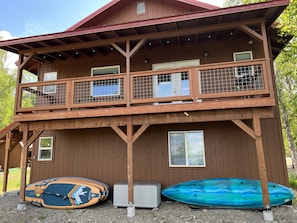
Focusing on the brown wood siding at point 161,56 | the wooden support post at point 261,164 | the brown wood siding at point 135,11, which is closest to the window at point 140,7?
the brown wood siding at point 135,11

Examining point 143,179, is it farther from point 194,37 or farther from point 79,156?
point 194,37

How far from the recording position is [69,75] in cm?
931

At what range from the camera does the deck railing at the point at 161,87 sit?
597 centimetres

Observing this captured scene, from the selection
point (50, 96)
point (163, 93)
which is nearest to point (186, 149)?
point (163, 93)

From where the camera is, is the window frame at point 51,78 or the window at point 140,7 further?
the window frame at point 51,78

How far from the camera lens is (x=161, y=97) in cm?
655

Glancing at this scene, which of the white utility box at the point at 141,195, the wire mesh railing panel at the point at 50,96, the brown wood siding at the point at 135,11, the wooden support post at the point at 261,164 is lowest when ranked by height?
the white utility box at the point at 141,195

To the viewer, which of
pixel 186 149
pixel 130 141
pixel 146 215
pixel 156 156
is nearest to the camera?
pixel 146 215

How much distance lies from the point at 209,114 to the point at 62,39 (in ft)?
17.6

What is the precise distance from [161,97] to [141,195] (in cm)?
314

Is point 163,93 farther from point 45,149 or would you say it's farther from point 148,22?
point 45,149

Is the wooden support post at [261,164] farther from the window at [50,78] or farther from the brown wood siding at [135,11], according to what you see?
the window at [50,78]

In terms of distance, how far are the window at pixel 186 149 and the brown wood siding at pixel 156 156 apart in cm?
17

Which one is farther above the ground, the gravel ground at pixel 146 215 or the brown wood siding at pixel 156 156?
the brown wood siding at pixel 156 156
